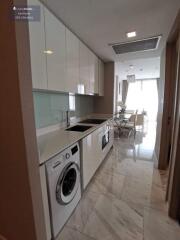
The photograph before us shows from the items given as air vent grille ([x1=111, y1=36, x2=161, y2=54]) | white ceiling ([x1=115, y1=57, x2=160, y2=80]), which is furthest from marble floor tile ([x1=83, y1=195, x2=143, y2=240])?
white ceiling ([x1=115, y1=57, x2=160, y2=80])

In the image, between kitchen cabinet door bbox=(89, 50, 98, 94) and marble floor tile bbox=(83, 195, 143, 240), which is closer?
marble floor tile bbox=(83, 195, 143, 240)

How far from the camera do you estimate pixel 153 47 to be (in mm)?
2629

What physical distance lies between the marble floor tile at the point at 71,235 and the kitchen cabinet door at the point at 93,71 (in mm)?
2232

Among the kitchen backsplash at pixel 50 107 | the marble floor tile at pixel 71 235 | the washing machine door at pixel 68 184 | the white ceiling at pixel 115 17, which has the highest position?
the white ceiling at pixel 115 17

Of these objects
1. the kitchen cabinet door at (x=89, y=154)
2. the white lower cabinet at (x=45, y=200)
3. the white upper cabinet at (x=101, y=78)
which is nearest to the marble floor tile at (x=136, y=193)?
the kitchen cabinet door at (x=89, y=154)

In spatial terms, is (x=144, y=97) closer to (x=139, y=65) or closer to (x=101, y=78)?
(x=139, y=65)

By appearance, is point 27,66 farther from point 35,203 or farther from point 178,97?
point 178,97

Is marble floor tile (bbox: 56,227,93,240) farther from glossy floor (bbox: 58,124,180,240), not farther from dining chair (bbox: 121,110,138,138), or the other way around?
dining chair (bbox: 121,110,138,138)

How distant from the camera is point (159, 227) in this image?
4.67 ft

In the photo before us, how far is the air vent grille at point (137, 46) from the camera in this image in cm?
233

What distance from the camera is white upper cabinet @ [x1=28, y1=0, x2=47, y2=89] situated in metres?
1.26

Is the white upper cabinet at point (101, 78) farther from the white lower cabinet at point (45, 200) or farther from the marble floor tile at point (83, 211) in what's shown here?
the white lower cabinet at point (45, 200)

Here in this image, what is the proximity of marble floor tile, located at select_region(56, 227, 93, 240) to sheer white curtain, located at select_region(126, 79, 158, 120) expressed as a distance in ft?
25.1

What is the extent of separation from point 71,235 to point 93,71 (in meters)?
2.71
